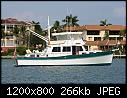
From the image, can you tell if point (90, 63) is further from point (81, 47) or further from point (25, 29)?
point (25, 29)

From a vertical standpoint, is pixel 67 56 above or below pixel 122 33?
below

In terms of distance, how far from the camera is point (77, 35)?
159ft

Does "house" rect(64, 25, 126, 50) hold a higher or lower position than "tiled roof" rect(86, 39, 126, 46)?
higher

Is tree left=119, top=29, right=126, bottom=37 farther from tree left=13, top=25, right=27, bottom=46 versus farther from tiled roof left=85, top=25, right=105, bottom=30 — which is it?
tree left=13, top=25, right=27, bottom=46

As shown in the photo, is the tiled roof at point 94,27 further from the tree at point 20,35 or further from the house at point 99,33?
the tree at point 20,35

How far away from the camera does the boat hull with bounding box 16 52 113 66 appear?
1831 inches

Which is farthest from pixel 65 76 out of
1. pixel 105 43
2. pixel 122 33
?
pixel 122 33

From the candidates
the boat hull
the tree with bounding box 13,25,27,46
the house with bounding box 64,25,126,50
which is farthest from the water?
the house with bounding box 64,25,126,50

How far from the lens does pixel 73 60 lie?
4656cm

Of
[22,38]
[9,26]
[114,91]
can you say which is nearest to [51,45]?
[114,91]

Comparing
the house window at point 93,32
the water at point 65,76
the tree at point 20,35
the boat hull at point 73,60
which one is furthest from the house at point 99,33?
the water at point 65,76

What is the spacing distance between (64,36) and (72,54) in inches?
124

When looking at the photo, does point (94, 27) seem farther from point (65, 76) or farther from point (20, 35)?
point (65, 76)

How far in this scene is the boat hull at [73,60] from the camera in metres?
46.5
